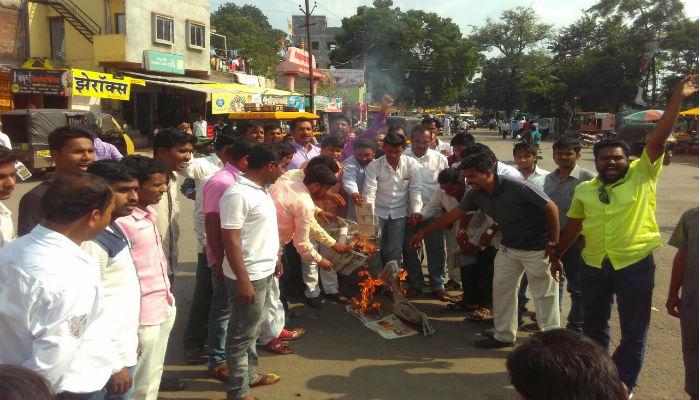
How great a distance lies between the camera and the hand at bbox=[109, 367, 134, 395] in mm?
2266

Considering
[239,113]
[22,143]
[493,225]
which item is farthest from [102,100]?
[493,225]

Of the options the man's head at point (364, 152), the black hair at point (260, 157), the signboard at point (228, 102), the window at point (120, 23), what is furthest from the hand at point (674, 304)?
the window at point (120, 23)

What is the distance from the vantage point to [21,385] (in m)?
1.24

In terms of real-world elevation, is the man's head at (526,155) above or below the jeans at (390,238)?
above

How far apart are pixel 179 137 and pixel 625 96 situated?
43.7 meters

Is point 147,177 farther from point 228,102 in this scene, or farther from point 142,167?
point 228,102

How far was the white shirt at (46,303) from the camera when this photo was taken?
175 cm

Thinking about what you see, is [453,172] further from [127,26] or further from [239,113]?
[127,26]

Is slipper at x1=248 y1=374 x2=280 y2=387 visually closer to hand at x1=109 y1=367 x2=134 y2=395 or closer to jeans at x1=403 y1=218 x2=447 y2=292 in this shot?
hand at x1=109 y1=367 x2=134 y2=395

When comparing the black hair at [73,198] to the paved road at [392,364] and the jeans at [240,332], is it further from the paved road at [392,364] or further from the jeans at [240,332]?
the paved road at [392,364]

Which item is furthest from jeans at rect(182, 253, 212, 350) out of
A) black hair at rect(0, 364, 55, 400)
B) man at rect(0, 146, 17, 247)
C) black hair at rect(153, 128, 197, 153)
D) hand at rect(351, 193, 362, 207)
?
black hair at rect(0, 364, 55, 400)

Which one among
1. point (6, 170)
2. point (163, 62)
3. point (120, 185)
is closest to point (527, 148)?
point (120, 185)

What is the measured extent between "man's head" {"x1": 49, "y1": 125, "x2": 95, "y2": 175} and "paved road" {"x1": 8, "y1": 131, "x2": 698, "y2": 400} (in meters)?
1.59

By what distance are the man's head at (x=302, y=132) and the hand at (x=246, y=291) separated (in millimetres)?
3291
